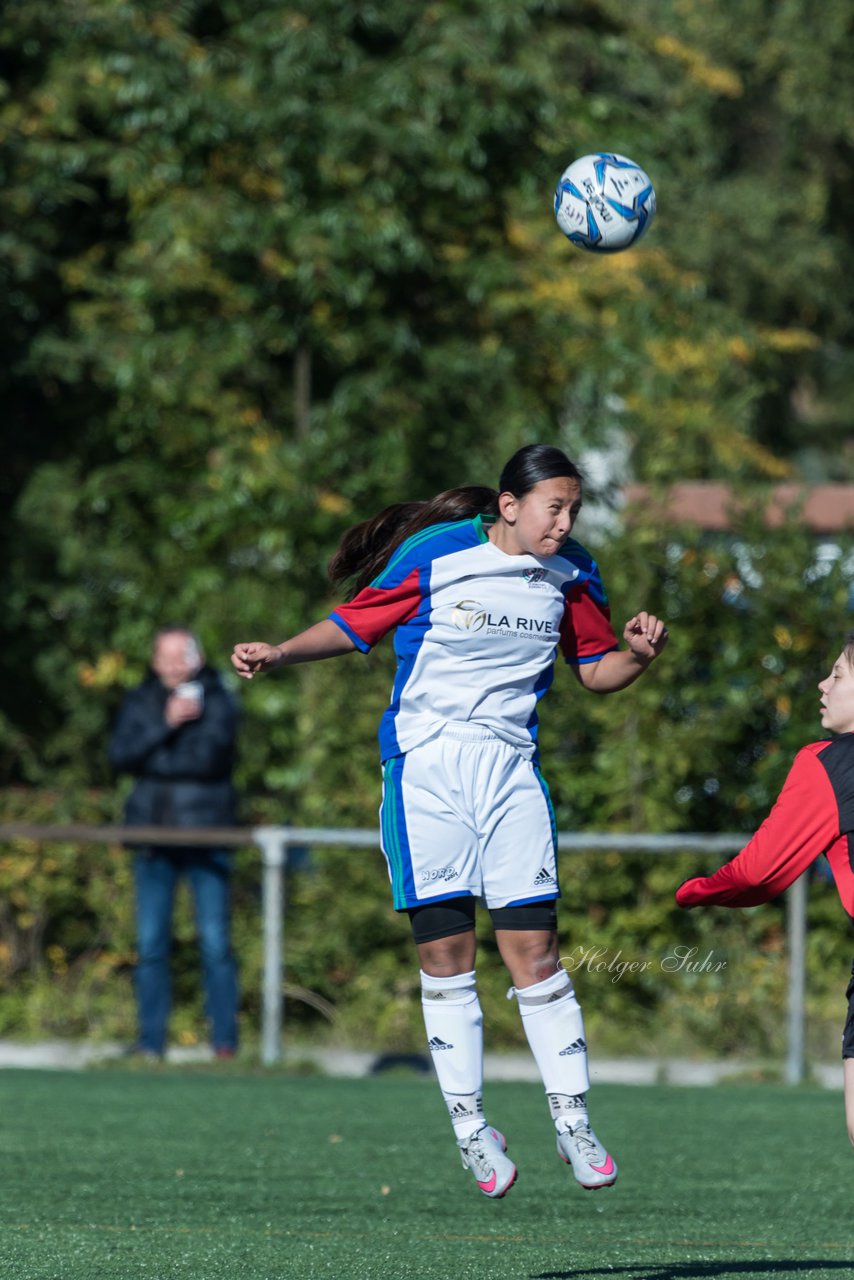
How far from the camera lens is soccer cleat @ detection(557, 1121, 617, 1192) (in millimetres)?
4957

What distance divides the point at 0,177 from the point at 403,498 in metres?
3.82

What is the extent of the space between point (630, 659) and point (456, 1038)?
3.60ft

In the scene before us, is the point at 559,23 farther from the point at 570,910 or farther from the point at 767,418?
the point at 767,418

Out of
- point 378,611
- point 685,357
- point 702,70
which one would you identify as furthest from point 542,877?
point 702,70

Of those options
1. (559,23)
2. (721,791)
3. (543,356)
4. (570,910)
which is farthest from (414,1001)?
(559,23)

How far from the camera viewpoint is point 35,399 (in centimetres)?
1580

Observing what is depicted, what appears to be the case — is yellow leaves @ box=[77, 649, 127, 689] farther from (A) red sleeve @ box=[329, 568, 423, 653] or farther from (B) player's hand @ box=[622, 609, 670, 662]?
(B) player's hand @ box=[622, 609, 670, 662]

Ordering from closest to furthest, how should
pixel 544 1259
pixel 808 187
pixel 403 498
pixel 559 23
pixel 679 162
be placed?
pixel 544 1259
pixel 403 498
pixel 559 23
pixel 679 162
pixel 808 187

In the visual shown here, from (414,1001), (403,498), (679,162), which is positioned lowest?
(414,1001)

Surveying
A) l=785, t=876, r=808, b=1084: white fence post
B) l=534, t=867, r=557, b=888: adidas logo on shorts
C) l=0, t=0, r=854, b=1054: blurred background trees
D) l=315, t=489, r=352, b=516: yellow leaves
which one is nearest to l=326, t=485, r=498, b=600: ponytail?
l=534, t=867, r=557, b=888: adidas logo on shorts

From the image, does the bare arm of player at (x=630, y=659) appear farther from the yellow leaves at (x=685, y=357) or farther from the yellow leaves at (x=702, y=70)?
the yellow leaves at (x=702, y=70)

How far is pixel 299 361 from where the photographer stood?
14.3m

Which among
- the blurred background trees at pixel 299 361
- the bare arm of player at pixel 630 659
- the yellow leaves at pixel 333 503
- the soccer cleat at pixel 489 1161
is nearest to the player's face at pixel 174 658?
the blurred background trees at pixel 299 361

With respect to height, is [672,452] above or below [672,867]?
above
